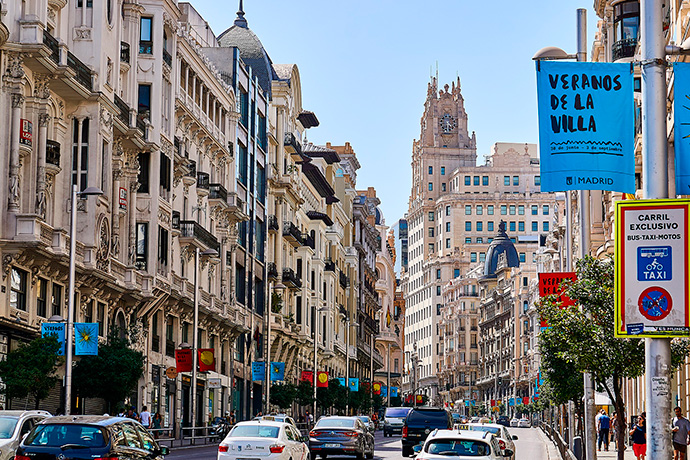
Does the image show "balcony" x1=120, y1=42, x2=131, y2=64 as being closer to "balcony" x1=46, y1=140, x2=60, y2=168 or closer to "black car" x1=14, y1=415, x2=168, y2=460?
"balcony" x1=46, y1=140, x2=60, y2=168

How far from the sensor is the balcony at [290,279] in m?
82.6

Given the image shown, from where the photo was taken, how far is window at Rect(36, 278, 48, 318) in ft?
134

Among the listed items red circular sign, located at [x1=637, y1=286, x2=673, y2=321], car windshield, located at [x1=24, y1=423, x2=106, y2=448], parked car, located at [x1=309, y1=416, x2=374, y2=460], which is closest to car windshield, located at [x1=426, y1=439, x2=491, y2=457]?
car windshield, located at [x1=24, y1=423, x2=106, y2=448]

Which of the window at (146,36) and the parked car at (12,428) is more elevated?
the window at (146,36)

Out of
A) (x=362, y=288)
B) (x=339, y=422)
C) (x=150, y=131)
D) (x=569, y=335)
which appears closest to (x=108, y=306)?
(x=150, y=131)

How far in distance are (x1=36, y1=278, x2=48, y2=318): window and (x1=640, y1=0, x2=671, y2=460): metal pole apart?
31.5m

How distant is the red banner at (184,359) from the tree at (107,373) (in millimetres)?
9184

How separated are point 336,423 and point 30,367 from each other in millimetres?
10517

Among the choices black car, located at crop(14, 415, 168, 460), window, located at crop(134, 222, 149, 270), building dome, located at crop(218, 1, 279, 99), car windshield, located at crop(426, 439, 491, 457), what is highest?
building dome, located at crop(218, 1, 279, 99)

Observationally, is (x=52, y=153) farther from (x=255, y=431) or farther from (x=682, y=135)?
(x=682, y=135)

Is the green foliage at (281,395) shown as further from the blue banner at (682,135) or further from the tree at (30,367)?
the blue banner at (682,135)

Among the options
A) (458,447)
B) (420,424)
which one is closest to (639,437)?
(458,447)

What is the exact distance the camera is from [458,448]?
2156 cm

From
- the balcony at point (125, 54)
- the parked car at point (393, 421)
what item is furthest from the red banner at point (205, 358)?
the parked car at point (393, 421)
